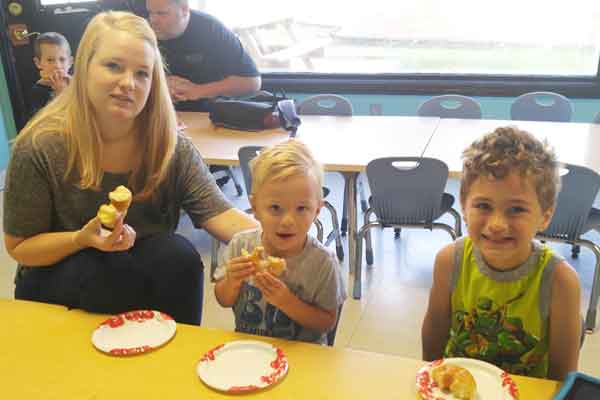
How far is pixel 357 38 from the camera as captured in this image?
4.85 meters

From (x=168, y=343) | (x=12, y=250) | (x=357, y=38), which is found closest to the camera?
(x=168, y=343)

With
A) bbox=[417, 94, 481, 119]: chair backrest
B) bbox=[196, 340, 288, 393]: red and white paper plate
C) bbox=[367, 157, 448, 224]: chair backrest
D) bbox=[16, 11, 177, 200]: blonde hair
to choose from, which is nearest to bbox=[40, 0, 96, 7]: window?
bbox=[417, 94, 481, 119]: chair backrest

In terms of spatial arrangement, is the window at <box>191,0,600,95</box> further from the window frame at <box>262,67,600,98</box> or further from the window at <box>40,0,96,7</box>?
the window at <box>40,0,96,7</box>

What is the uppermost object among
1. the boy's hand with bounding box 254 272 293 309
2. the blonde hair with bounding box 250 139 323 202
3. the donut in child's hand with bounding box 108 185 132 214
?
the blonde hair with bounding box 250 139 323 202

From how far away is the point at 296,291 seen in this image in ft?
4.91

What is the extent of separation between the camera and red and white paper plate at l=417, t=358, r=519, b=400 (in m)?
1.13

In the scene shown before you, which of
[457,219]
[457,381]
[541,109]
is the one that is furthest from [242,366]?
[541,109]

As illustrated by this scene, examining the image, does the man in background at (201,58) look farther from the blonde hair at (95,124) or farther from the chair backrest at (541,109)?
the blonde hair at (95,124)

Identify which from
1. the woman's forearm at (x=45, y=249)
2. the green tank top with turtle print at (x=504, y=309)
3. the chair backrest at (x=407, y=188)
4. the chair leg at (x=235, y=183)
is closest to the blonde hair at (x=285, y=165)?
the green tank top with turtle print at (x=504, y=309)

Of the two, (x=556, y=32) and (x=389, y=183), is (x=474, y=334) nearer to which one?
(x=389, y=183)

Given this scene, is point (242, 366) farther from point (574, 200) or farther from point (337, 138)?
point (337, 138)

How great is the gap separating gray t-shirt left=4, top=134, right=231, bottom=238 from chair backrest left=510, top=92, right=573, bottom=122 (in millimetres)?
2563

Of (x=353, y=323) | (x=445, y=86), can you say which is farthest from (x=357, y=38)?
(x=353, y=323)

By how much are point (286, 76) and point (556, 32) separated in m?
2.13
